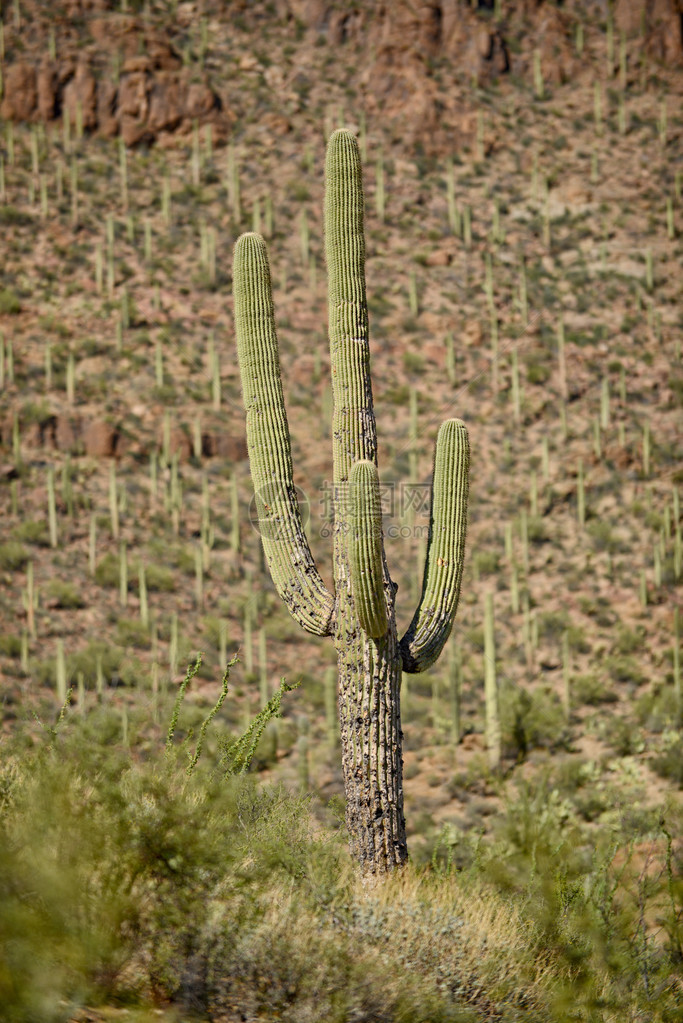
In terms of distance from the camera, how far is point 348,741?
647 cm

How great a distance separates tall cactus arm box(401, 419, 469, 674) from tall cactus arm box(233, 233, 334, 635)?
0.75 metres

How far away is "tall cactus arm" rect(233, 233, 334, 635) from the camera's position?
689cm

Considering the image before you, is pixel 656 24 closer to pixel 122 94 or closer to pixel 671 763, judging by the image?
pixel 122 94

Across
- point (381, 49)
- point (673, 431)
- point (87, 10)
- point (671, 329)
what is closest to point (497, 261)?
point (671, 329)

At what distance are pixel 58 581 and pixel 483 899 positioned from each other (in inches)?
563

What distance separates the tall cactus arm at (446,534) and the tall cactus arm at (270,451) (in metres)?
0.75

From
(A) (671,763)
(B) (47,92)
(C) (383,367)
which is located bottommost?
(A) (671,763)

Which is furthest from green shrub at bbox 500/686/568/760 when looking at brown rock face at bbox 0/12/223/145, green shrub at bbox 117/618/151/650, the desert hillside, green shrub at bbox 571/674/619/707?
brown rock face at bbox 0/12/223/145

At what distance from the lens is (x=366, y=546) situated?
20.1 ft

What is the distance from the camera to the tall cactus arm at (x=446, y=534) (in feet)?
22.9

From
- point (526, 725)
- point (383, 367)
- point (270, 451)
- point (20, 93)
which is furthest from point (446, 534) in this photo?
point (20, 93)

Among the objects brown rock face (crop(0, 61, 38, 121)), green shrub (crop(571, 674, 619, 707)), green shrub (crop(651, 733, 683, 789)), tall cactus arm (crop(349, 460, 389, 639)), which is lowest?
green shrub (crop(651, 733, 683, 789))

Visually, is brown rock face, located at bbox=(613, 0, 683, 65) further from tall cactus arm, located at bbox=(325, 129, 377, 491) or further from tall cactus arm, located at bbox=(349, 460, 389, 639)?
tall cactus arm, located at bbox=(349, 460, 389, 639)

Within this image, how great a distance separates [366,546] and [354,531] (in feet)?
0.44
